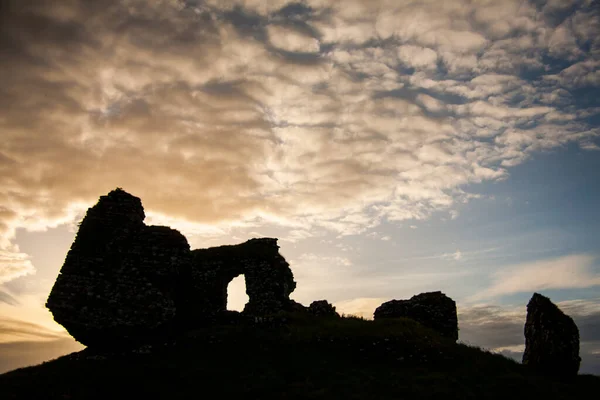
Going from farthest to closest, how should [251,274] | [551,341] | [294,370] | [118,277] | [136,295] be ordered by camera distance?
[251,274], [118,277], [551,341], [136,295], [294,370]

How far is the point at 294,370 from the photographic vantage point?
1847 centimetres

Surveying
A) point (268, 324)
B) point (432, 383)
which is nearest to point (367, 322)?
point (268, 324)

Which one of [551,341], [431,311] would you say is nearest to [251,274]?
[431,311]

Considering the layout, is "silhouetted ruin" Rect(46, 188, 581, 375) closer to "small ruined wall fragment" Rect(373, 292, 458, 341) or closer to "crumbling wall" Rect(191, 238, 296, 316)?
"small ruined wall fragment" Rect(373, 292, 458, 341)

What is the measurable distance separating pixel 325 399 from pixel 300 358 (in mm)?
5630

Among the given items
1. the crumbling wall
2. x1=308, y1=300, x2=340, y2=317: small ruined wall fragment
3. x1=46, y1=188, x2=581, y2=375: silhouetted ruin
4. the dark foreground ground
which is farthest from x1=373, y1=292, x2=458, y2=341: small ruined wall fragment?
the crumbling wall

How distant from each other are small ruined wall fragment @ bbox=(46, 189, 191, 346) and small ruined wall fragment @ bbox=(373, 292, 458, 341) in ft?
53.2

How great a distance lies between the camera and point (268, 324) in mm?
24906

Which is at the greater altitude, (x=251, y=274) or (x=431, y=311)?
(x=251, y=274)

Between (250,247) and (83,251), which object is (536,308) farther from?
(83,251)

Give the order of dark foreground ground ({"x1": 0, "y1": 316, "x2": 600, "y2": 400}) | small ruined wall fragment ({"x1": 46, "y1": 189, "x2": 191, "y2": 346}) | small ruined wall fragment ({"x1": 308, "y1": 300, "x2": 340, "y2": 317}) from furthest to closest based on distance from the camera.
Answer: small ruined wall fragment ({"x1": 308, "y1": 300, "x2": 340, "y2": 317})
small ruined wall fragment ({"x1": 46, "y1": 189, "x2": 191, "y2": 346})
dark foreground ground ({"x1": 0, "y1": 316, "x2": 600, "y2": 400})

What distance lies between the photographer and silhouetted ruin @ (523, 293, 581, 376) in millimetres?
20859

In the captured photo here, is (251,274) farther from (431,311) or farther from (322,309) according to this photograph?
(431,311)

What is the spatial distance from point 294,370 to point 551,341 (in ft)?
45.1
